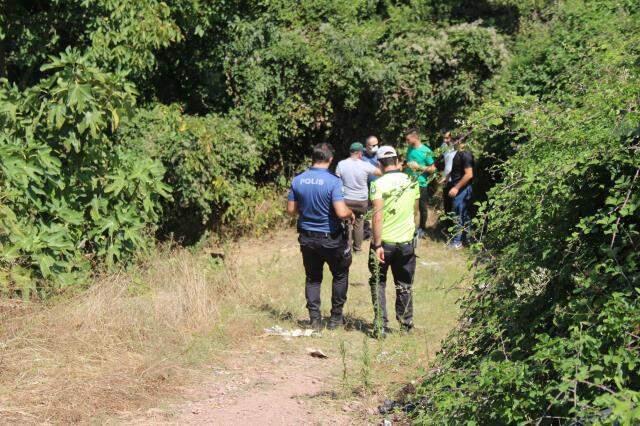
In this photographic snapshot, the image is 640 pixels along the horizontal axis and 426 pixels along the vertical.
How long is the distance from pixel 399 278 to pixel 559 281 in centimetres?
337

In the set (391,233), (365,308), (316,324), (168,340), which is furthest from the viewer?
(365,308)

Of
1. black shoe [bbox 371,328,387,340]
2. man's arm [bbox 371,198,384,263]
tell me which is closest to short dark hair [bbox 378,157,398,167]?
man's arm [bbox 371,198,384,263]

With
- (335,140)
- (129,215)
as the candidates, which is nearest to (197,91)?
(335,140)

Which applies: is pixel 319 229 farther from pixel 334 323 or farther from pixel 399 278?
pixel 334 323

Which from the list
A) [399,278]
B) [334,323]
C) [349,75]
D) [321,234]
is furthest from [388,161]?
[349,75]

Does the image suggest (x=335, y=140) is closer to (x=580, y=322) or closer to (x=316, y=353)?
(x=316, y=353)

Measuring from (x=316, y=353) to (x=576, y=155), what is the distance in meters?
3.39

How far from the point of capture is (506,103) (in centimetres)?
615

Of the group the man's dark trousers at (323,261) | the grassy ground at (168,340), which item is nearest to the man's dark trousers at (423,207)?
the grassy ground at (168,340)

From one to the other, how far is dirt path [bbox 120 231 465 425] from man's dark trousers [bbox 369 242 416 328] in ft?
0.69

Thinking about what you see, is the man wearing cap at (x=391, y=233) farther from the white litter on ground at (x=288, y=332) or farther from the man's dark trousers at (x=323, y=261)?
the white litter on ground at (x=288, y=332)

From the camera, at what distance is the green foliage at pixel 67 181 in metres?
8.19

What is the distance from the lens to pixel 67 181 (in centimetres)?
897

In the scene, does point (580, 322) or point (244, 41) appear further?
point (244, 41)
